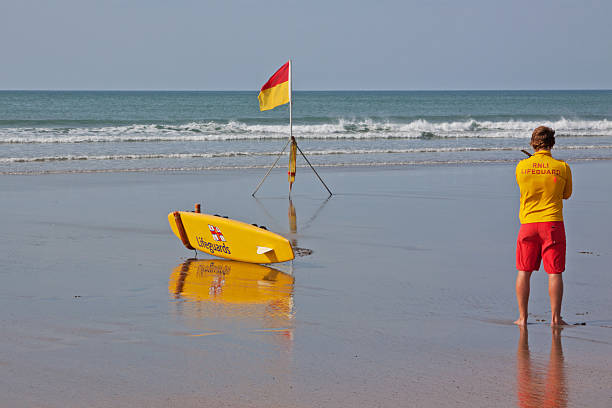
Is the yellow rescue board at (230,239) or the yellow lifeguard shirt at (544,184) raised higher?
the yellow lifeguard shirt at (544,184)

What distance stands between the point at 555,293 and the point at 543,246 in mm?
371

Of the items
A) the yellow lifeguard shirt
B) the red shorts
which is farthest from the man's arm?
the red shorts

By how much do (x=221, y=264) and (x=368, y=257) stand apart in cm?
166

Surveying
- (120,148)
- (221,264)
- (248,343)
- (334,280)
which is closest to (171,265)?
(221,264)

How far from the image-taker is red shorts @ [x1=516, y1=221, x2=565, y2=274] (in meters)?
5.68

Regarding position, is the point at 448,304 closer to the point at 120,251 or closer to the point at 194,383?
the point at 194,383

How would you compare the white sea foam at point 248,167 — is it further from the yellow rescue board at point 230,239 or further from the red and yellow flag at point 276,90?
the yellow rescue board at point 230,239

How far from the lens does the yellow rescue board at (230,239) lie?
8055 millimetres

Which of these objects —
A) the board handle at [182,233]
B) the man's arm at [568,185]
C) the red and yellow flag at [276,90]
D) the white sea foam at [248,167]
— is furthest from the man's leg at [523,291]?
the white sea foam at [248,167]

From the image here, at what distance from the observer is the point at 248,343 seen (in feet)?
17.7

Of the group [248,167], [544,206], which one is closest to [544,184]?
[544,206]

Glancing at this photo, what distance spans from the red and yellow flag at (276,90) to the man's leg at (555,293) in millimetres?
7788
